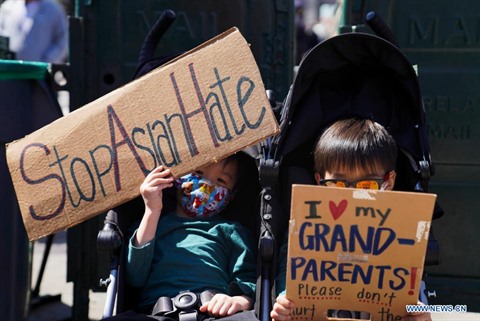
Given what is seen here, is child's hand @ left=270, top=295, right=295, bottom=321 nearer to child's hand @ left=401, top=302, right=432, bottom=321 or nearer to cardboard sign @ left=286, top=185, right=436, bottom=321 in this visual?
cardboard sign @ left=286, top=185, right=436, bottom=321

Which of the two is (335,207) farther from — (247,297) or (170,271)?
(170,271)

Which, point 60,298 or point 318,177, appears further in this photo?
point 60,298

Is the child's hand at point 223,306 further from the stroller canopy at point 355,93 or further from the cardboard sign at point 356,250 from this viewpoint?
A: the stroller canopy at point 355,93

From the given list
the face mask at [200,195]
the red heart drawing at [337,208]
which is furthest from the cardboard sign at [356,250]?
the face mask at [200,195]

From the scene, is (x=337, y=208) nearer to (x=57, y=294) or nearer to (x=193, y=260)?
(x=193, y=260)

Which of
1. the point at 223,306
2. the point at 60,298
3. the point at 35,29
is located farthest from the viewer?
the point at 35,29

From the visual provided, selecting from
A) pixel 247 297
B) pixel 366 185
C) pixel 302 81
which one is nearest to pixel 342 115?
pixel 302 81

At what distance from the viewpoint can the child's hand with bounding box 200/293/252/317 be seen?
9.69 feet

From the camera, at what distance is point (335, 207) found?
2537mm

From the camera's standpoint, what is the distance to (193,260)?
3.21 m

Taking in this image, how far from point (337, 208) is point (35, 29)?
14.6 feet

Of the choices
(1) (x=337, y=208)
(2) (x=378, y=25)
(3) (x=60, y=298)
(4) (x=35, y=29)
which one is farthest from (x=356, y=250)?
(4) (x=35, y=29)

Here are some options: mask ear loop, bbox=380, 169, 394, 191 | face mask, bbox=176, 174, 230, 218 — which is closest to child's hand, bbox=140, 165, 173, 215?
face mask, bbox=176, 174, 230, 218

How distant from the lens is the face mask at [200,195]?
11.0 feet
